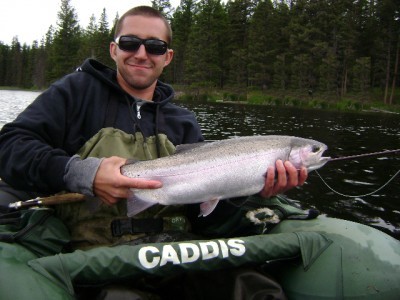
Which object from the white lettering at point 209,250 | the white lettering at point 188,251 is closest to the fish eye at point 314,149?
the white lettering at point 209,250

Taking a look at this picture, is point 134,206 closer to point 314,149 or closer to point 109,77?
point 109,77

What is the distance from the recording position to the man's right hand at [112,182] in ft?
8.56

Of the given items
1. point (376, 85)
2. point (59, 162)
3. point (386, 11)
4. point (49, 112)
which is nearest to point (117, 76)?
point (49, 112)

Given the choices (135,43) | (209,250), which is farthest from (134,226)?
(135,43)

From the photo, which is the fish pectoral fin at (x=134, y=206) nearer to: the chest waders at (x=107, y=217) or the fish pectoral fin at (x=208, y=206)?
the chest waders at (x=107, y=217)

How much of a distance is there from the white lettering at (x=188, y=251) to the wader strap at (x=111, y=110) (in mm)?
1274

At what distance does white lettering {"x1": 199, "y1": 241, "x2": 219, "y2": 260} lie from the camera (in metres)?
2.60

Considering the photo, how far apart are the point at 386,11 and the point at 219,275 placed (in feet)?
153

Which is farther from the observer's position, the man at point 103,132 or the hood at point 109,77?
the hood at point 109,77

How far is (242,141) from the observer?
324cm

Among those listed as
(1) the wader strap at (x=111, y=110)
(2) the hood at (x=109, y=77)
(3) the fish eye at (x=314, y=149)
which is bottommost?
(3) the fish eye at (x=314, y=149)

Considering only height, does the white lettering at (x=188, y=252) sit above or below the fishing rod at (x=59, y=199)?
below

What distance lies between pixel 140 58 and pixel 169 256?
5.84ft

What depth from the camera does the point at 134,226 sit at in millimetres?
3096
